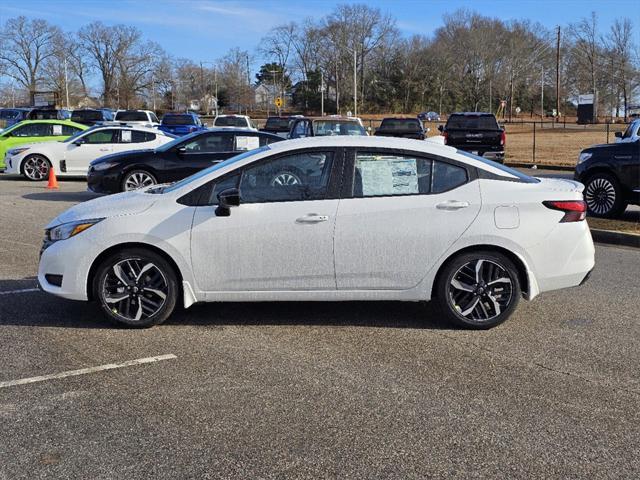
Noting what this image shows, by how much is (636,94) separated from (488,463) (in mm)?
109986

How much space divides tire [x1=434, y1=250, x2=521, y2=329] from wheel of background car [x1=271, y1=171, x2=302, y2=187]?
1399mm

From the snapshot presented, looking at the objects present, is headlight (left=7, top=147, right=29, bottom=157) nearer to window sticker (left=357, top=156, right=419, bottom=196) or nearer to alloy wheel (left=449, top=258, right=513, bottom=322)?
window sticker (left=357, top=156, right=419, bottom=196)

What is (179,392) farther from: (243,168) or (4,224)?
(4,224)

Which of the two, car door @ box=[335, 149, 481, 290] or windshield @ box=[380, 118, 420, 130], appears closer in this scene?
car door @ box=[335, 149, 481, 290]

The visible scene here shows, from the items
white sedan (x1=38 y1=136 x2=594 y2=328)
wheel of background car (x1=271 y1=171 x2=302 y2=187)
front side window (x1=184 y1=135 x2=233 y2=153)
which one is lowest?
white sedan (x1=38 y1=136 x2=594 y2=328)

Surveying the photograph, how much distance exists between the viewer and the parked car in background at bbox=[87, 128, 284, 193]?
46.9ft

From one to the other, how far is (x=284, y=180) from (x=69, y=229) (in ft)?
5.87

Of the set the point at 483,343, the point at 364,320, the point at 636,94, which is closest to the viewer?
the point at 483,343

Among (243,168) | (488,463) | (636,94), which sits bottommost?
(488,463)

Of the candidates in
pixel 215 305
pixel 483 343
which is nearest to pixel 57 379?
pixel 215 305

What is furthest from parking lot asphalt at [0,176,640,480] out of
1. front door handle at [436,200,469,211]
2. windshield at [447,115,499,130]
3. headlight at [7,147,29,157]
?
windshield at [447,115,499,130]

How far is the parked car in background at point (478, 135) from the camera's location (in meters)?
21.6

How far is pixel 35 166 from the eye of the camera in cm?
1866

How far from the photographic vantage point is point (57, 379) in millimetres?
4926
